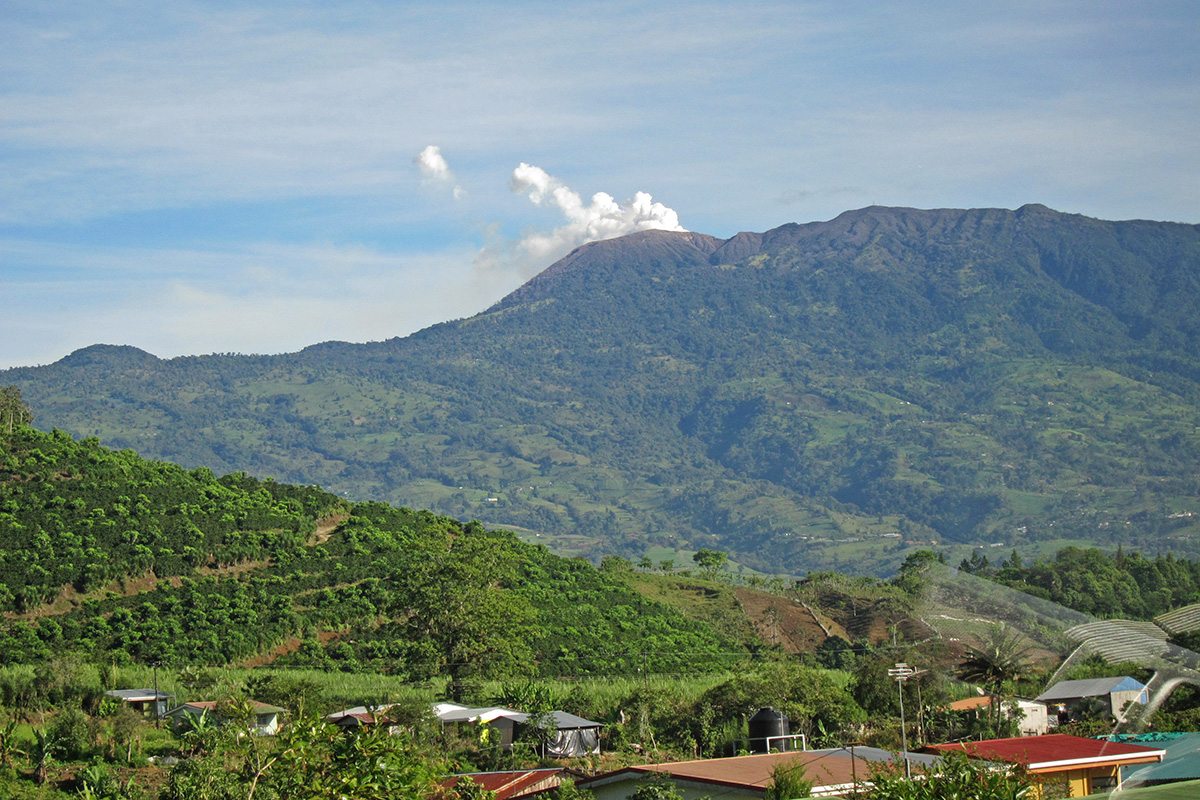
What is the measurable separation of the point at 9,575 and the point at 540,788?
38.6 meters

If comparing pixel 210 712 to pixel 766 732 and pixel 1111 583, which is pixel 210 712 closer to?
pixel 766 732

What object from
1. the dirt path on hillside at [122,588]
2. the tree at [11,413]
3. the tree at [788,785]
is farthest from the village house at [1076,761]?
the tree at [11,413]

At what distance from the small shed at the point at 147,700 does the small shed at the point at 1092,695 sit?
3193 cm

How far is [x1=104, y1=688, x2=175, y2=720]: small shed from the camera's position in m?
49.5

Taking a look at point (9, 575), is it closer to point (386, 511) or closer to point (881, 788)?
point (386, 511)

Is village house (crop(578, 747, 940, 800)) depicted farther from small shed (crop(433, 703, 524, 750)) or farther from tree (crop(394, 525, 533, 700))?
tree (crop(394, 525, 533, 700))

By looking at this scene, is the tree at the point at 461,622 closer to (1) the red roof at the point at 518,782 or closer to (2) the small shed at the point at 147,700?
(2) the small shed at the point at 147,700

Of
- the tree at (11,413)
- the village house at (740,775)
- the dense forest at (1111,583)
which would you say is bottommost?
the dense forest at (1111,583)

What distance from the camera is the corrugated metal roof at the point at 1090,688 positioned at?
54.1 m

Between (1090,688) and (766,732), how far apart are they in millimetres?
18297

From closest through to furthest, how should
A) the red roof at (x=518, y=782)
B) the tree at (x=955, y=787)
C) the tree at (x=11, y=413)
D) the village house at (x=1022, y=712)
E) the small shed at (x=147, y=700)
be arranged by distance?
the tree at (x=955, y=787), the red roof at (x=518, y=782), the small shed at (x=147, y=700), the village house at (x=1022, y=712), the tree at (x=11, y=413)

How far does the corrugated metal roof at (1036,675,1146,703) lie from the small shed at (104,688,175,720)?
32.1 m

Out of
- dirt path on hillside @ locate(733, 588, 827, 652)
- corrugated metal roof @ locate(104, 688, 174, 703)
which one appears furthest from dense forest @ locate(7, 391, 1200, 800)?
corrugated metal roof @ locate(104, 688, 174, 703)

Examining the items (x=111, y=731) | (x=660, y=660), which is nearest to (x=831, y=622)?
(x=660, y=660)
